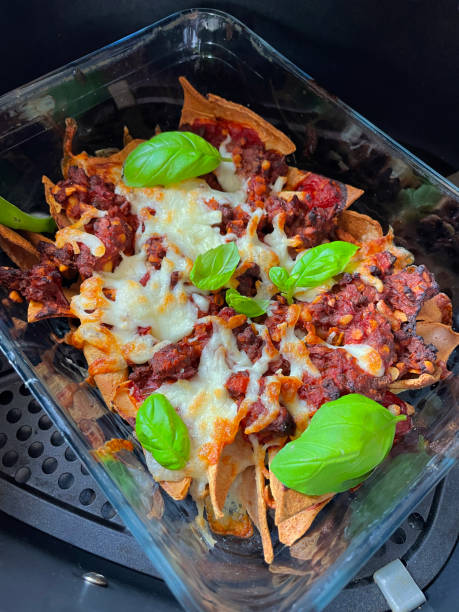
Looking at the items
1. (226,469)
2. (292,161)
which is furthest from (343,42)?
(226,469)

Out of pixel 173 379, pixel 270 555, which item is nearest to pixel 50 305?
pixel 173 379

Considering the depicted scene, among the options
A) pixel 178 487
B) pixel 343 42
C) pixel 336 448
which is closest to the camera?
pixel 336 448

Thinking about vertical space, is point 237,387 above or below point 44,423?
below

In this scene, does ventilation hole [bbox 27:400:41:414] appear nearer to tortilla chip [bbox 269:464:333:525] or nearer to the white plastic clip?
tortilla chip [bbox 269:464:333:525]

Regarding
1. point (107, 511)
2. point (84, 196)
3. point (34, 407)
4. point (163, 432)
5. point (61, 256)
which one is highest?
point (84, 196)

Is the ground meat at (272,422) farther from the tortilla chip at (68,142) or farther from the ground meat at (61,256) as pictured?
the tortilla chip at (68,142)

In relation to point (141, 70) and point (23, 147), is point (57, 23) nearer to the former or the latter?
point (141, 70)

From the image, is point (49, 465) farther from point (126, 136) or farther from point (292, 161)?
point (292, 161)
